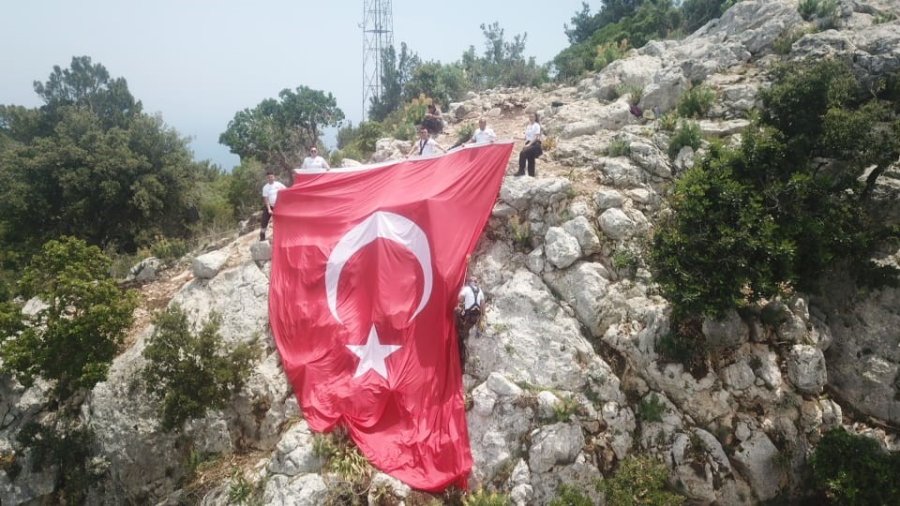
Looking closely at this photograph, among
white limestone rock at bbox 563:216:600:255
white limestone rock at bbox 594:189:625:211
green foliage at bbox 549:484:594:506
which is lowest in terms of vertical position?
green foliage at bbox 549:484:594:506

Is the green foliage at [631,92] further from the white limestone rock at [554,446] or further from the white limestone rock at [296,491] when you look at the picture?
the white limestone rock at [296,491]

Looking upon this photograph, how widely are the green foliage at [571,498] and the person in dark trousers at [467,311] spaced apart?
3.73 m

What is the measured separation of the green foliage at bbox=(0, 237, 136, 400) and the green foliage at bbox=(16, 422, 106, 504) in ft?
3.79

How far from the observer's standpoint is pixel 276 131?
119ft

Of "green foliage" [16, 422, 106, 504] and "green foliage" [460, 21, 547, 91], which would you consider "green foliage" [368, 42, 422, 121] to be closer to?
"green foliage" [460, 21, 547, 91]

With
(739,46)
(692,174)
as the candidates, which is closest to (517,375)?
(692,174)

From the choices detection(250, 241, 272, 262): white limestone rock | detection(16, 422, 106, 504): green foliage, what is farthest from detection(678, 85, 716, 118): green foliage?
detection(16, 422, 106, 504): green foliage

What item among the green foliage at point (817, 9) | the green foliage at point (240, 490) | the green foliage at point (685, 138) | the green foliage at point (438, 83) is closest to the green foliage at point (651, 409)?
the green foliage at point (685, 138)

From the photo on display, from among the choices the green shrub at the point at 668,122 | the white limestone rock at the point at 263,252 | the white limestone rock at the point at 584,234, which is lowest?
the white limestone rock at the point at 263,252

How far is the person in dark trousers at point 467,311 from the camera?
12.2 meters

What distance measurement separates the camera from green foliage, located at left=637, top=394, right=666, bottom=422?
35.9 feet

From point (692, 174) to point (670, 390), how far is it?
5.00 m

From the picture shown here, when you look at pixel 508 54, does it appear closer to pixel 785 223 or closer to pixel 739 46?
pixel 739 46

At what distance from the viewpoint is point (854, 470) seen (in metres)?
9.58
